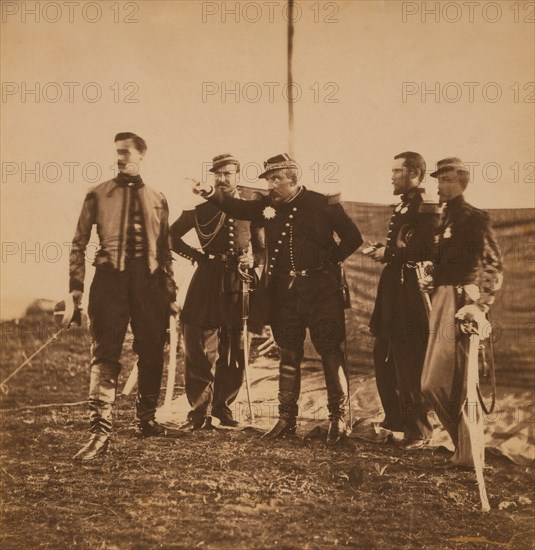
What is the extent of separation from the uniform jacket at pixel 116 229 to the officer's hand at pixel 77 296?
17 mm

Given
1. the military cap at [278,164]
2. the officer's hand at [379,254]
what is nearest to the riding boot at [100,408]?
the military cap at [278,164]

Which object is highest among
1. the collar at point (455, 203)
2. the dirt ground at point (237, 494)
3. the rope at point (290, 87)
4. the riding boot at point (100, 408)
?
the rope at point (290, 87)

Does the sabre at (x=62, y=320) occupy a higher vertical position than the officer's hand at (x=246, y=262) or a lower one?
lower

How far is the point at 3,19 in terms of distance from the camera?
2.81m

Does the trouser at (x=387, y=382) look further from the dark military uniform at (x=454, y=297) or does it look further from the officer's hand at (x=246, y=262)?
the officer's hand at (x=246, y=262)

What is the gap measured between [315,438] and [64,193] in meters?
1.49

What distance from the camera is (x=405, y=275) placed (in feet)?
8.73

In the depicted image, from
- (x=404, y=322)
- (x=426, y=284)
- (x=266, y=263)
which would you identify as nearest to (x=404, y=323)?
(x=404, y=322)

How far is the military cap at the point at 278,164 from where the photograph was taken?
106 inches

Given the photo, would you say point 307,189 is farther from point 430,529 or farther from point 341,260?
point 430,529

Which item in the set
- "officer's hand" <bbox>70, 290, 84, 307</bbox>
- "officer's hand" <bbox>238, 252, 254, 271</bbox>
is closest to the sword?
"officer's hand" <bbox>238, 252, 254, 271</bbox>

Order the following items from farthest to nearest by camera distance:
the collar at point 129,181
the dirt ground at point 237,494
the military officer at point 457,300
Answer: the collar at point 129,181 < the military officer at point 457,300 < the dirt ground at point 237,494

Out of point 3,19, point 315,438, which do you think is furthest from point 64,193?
point 315,438

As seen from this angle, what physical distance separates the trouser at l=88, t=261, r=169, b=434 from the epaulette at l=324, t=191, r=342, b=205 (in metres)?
0.77
